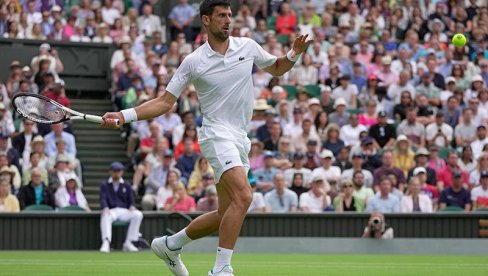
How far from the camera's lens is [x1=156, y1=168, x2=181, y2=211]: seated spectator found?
2027cm

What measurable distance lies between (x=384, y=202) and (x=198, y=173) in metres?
3.27

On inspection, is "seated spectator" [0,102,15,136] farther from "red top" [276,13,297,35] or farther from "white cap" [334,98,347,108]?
"red top" [276,13,297,35]

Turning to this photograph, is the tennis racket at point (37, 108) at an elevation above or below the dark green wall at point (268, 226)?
above

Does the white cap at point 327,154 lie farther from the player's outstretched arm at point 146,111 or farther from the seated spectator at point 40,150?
the player's outstretched arm at point 146,111

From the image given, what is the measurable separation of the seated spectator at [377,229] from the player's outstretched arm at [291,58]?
8688mm

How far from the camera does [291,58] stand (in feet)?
34.4

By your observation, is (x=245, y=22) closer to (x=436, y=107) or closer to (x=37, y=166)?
(x=436, y=107)

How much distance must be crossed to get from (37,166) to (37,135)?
0.91 metres

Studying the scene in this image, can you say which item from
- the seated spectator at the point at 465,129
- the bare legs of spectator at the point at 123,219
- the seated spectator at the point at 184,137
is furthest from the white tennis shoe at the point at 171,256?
the seated spectator at the point at 465,129

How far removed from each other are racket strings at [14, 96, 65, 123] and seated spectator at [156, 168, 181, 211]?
32.7 feet

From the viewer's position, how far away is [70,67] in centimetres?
2525

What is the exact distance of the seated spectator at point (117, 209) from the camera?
19.2 m

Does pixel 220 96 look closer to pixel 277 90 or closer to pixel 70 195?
pixel 70 195

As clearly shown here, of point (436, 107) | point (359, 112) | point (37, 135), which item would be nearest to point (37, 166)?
point (37, 135)
